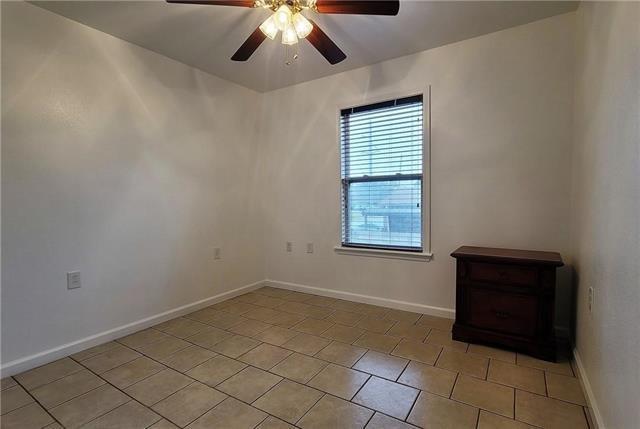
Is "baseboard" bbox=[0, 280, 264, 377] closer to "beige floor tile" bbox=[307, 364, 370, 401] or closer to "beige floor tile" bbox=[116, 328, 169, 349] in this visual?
"beige floor tile" bbox=[116, 328, 169, 349]

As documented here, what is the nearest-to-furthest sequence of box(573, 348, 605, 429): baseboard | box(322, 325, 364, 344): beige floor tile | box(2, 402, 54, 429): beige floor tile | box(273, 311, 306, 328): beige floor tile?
box(573, 348, 605, 429): baseboard < box(2, 402, 54, 429): beige floor tile < box(322, 325, 364, 344): beige floor tile < box(273, 311, 306, 328): beige floor tile

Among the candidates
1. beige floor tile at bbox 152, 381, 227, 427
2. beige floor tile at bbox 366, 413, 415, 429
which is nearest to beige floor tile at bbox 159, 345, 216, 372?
beige floor tile at bbox 152, 381, 227, 427

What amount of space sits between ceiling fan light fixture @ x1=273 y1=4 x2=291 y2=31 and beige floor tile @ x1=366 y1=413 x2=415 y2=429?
7.36 feet

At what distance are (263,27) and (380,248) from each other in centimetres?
224

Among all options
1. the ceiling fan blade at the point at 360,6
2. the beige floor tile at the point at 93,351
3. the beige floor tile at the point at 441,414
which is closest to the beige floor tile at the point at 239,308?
the beige floor tile at the point at 93,351

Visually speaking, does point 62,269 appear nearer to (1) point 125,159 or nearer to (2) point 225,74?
(1) point 125,159

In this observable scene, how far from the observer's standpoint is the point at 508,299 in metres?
2.26

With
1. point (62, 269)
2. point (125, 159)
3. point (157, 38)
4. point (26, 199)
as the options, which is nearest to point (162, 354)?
point (62, 269)

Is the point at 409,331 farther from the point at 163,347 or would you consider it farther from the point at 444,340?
A: the point at 163,347

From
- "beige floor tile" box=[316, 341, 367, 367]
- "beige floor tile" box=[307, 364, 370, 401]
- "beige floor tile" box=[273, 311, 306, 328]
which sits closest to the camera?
"beige floor tile" box=[307, 364, 370, 401]

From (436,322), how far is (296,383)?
1489mm

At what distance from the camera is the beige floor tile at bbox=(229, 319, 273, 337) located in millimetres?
2658

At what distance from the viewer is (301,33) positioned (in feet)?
6.31

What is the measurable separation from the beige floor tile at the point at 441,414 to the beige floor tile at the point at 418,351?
0.42 metres
